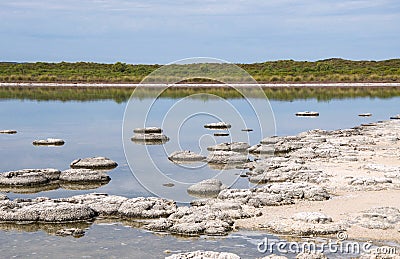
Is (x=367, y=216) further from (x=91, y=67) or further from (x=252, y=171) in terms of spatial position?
(x=91, y=67)

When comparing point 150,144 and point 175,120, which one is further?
point 175,120

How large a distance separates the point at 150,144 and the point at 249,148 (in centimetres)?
346

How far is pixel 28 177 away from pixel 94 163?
88.9 inches

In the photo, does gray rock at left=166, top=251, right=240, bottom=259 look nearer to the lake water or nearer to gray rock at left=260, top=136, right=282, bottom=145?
the lake water

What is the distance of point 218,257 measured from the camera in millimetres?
8148

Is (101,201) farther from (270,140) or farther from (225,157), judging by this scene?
(270,140)

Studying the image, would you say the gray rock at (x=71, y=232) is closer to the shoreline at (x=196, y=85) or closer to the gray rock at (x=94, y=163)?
the gray rock at (x=94, y=163)

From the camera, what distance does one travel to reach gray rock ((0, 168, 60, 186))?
13.4m

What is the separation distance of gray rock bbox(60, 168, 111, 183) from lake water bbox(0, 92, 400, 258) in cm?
30

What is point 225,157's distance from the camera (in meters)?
16.7

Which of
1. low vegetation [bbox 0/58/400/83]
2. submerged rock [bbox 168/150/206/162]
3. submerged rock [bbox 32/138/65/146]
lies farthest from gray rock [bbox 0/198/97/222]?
low vegetation [bbox 0/58/400/83]

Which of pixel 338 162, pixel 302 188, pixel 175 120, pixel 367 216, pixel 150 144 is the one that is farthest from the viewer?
pixel 175 120

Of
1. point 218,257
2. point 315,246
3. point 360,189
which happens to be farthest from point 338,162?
point 218,257

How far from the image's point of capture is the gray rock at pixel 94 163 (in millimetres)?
15492
